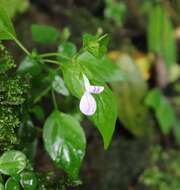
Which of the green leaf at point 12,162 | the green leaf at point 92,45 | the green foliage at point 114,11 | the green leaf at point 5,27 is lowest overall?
the green leaf at point 12,162

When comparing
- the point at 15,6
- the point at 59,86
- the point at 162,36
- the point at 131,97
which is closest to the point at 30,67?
the point at 59,86

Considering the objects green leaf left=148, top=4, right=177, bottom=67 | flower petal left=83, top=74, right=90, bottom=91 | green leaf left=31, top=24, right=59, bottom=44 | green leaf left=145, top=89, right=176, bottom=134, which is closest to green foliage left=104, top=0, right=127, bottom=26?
green leaf left=148, top=4, right=177, bottom=67

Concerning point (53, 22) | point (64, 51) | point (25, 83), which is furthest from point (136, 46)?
point (25, 83)

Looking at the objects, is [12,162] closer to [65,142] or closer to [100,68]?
[65,142]

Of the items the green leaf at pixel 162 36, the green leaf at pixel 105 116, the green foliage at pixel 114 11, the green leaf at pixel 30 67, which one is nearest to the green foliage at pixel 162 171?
the green leaf at pixel 162 36

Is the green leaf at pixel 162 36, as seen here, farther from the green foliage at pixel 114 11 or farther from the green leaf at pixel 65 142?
the green leaf at pixel 65 142

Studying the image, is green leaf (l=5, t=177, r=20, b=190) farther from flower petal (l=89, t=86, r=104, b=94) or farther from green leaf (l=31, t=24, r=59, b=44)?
green leaf (l=31, t=24, r=59, b=44)
